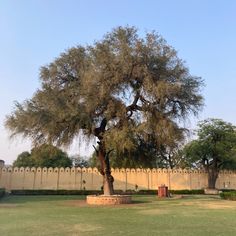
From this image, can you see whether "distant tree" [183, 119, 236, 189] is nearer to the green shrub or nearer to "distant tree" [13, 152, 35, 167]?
the green shrub

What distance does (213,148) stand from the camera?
4534cm

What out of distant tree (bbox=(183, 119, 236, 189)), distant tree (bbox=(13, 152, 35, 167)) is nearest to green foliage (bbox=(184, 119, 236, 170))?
distant tree (bbox=(183, 119, 236, 189))

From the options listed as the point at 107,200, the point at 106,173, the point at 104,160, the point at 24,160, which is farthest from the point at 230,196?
the point at 24,160

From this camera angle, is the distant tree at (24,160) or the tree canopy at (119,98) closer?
the tree canopy at (119,98)

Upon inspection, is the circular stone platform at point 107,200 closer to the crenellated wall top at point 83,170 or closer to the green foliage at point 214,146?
the crenellated wall top at point 83,170

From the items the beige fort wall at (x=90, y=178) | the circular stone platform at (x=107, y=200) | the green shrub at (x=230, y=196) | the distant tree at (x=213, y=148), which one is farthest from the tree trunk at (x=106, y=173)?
the distant tree at (x=213, y=148)

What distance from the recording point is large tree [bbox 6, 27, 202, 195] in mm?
23984

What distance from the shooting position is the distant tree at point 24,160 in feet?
227

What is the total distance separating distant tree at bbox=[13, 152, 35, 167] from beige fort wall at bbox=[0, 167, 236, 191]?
2530cm

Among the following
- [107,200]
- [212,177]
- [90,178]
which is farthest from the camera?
[212,177]

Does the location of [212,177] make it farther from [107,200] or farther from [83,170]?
[107,200]

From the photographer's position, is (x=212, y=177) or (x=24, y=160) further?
(x=24, y=160)

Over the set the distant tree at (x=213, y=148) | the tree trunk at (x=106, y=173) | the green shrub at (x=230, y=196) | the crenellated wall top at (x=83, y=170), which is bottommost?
the green shrub at (x=230, y=196)

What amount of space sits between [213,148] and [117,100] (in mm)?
24243
